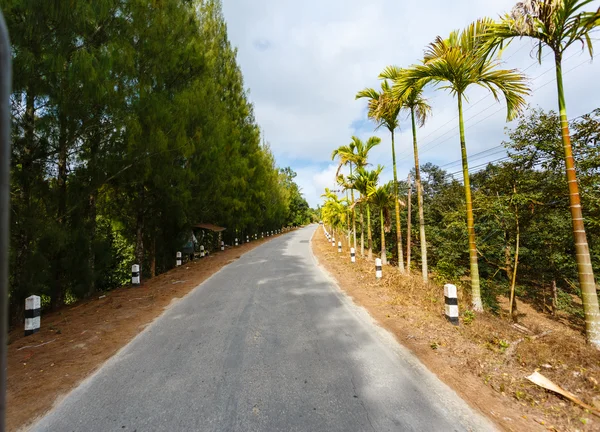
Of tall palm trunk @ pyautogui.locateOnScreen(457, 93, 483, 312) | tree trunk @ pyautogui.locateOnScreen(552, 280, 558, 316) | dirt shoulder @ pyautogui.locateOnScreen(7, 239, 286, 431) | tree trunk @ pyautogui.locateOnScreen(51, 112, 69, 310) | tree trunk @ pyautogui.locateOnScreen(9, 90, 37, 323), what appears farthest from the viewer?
tree trunk @ pyautogui.locateOnScreen(552, 280, 558, 316)

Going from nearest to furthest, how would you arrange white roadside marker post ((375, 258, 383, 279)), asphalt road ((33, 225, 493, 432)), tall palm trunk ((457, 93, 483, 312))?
asphalt road ((33, 225, 493, 432)) < tall palm trunk ((457, 93, 483, 312)) < white roadside marker post ((375, 258, 383, 279))

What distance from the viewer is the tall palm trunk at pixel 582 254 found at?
441cm

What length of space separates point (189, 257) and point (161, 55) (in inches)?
459

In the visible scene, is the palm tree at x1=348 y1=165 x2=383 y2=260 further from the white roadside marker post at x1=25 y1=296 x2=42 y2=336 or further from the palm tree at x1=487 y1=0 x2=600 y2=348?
the white roadside marker post at x1=25 y1=296 x2=42 y2=336

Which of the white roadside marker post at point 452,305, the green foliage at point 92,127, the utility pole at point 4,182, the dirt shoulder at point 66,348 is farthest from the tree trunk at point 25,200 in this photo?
the white roadside marker post at point 452,305

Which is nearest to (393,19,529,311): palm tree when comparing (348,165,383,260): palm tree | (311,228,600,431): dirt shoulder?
(311,228,600,431): dirt shoulder

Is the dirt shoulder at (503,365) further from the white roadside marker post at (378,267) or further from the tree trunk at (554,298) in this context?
the tree trunk at (554,298)

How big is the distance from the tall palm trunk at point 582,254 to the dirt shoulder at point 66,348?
7215 mm

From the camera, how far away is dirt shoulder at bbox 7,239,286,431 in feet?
9.87

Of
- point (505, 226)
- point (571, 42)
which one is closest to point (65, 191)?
point (571, 42)

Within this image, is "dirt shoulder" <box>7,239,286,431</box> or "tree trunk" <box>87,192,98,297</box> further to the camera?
"tree trunk" <box>87,192,98,297</box>

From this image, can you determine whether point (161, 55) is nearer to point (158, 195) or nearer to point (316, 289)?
point (158, 195)

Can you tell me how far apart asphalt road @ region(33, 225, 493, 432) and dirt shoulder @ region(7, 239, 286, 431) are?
25 centimetres

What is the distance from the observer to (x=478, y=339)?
14.4 ft
